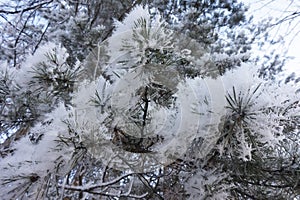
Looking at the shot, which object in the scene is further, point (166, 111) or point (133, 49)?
point (166, 111)

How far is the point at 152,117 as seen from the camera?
105 cm

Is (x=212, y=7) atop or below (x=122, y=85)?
atop

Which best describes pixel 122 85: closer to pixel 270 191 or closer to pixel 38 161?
pixel 38 161

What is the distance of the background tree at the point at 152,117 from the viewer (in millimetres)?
791

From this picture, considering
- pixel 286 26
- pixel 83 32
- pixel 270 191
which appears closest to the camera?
pixel 270 191

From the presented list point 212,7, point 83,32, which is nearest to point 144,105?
point 83,32

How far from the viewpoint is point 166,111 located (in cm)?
102

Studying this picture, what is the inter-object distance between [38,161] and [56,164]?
0.05m

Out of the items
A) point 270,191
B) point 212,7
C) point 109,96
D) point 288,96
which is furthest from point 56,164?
point 212,7

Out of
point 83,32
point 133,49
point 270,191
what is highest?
point 83,32

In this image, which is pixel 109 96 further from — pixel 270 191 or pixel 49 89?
pixel 270 191

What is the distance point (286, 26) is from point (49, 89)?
4.75 ft

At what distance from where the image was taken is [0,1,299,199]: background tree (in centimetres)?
79

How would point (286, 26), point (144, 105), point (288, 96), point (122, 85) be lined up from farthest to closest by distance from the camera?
point (286, 26), point (144, 105), point (122, 85), point (288, 96)
